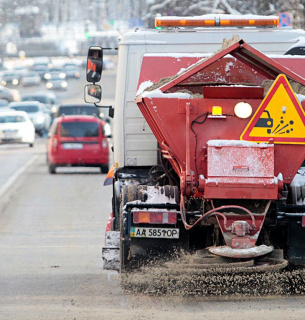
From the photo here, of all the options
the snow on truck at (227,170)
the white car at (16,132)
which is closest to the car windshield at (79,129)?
the white car at (16,132)

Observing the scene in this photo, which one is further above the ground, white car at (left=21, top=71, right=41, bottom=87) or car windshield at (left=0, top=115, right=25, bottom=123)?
car windshield at (left=0, top=115, right=25, bottom=123)

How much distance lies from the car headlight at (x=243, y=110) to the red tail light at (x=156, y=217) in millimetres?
995

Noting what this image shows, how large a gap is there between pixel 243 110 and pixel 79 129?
20997 millimetres

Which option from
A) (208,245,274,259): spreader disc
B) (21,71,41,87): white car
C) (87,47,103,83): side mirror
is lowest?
(21,71,41,87): white car

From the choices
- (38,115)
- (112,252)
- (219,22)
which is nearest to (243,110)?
(112,252)

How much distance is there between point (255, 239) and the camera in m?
9.98

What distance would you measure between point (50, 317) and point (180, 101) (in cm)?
218

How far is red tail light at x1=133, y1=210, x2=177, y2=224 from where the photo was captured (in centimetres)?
1022

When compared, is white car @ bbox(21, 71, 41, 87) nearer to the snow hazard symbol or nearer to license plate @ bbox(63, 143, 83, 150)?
license plate @ bbox(63, 143, 83, 150)

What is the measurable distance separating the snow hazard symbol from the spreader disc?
91cm

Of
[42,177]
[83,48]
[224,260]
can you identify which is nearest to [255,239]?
[224,260]

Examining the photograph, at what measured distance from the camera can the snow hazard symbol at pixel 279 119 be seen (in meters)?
10.1

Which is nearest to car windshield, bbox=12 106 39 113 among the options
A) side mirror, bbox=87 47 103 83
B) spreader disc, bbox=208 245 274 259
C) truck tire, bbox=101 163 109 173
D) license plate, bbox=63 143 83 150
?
truck tire, bbox=101 163 109 173

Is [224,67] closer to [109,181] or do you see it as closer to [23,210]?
[109,181]
